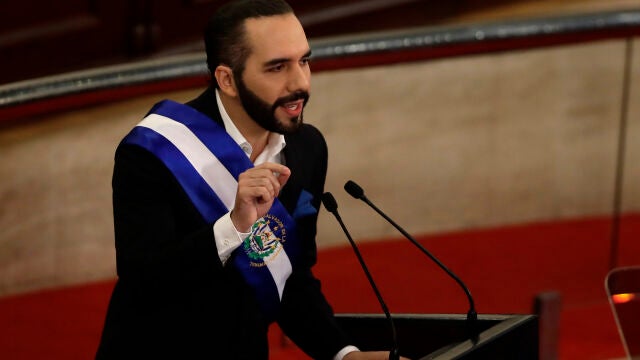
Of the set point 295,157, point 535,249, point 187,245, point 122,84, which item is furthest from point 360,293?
point 187,245

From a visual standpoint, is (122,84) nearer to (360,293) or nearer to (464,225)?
(360,293)

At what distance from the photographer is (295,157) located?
2418mm

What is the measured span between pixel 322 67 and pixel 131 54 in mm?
1328

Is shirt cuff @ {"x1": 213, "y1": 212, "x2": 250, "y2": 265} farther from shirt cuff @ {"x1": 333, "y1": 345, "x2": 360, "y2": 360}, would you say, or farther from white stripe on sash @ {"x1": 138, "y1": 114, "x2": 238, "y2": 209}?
shirt cuff @ {"x1": 333, "y1": 345, "x2": 360, "y2": 360}

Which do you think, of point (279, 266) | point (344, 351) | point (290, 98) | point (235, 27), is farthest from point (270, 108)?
point (344, 351)

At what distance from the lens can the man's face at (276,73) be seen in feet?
7.32

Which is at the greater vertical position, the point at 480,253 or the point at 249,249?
the point at 249,249

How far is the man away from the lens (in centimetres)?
217

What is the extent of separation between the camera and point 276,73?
2.25 meters

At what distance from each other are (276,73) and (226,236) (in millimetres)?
→ 306

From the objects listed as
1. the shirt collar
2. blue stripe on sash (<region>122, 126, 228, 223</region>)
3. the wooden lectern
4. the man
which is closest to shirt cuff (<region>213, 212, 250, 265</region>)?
the man

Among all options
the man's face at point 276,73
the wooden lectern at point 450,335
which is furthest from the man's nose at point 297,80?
the wooden lectern at point 450,335

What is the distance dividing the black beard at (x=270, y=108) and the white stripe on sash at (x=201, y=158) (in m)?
0.14

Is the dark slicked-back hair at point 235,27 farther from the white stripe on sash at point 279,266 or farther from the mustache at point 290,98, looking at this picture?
the white stripe on sash at point 279,266
